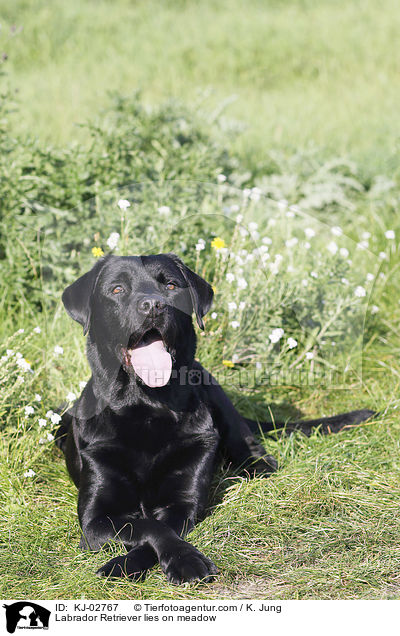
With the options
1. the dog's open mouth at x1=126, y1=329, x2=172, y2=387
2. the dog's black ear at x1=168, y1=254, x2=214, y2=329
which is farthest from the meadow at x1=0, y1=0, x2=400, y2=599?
the dog's black ear at x1=168, y1=254, x2=214, y2=329

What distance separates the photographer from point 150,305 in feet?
9.07

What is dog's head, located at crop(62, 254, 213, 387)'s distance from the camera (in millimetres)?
2861

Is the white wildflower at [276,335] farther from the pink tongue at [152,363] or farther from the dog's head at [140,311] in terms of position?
the pink tongue at [152,363]

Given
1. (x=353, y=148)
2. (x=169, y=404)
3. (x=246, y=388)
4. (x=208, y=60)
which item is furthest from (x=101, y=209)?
(x=208, y=60)

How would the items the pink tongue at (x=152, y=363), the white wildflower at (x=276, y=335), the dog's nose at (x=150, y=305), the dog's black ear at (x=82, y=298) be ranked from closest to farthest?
the dog's nose at (x=150, y=305)
the pink tongue at (x=152, y=363)
the dog's black ear at (x=82, y=298)
the white wildflower at (x=276, y=335)

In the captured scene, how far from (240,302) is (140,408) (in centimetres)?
128

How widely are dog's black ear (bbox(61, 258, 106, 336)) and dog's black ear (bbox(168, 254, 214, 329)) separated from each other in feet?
1.25

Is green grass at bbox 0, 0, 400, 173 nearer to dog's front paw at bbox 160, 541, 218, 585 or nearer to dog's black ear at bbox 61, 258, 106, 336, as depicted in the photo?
dog's black ear at bbox 61, 258, 106, 336

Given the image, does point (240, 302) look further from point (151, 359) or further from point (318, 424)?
point (151, 359)

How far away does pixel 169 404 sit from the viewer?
303 cm

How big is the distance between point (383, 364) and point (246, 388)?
0.92m

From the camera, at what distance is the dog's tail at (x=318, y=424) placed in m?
3.73

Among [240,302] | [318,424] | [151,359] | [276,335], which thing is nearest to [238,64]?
[240,302]

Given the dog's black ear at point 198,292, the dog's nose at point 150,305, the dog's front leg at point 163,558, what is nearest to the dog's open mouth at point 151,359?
the dog's nose at point 150,305
